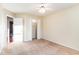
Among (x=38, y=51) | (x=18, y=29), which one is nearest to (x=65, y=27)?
(x=38, y=51)

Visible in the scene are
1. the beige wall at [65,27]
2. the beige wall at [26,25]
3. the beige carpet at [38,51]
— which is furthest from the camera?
the beige wall at [26,25]

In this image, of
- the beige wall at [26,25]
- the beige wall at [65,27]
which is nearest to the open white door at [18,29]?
the beige wall at [26,25]

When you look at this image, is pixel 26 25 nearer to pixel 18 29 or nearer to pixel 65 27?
pixel 18 29

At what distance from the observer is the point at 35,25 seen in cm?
862

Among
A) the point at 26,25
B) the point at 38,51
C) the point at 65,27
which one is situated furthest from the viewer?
the point at 26,25

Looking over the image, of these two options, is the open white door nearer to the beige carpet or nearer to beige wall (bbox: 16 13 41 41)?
beige wall (bbox: 16 13 41 41)

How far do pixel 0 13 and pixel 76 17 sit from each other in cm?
318

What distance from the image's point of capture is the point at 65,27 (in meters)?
5.20

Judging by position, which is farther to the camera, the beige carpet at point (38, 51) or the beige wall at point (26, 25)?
the beige wall at point (26, 25)

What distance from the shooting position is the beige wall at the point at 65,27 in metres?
4.45

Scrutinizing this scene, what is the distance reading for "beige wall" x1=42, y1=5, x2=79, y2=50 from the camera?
4.45m

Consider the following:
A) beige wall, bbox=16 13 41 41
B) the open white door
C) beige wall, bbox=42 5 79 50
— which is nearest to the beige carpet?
beige wall, bbox=42 5 79 50

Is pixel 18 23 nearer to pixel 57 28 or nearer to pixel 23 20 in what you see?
pixel 23 20

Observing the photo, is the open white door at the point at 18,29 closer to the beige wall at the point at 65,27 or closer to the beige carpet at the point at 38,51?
the beige carpet at the point at 38,51
